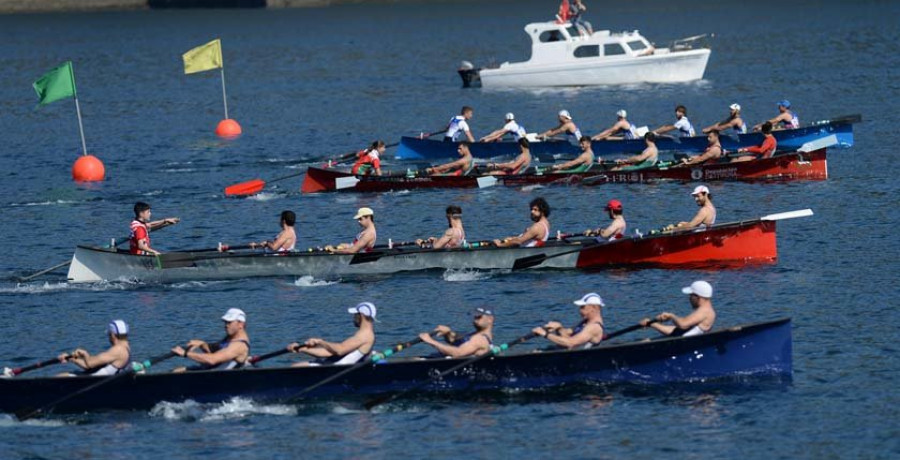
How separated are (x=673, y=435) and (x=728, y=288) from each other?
11183mm

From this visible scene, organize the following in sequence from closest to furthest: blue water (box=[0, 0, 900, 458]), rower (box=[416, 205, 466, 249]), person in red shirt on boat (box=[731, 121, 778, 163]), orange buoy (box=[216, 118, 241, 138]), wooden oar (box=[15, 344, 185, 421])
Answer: blue water (box=[0, 0, 900, 458]) → wooden oar (box=[15, 344, 185, 421]) → rower (box=[416, 205, 466, 249]) → person in red shirt on boat (box=[731, 121, 778, 163]) → orange buoy (box=[216, 118, 241, 138])

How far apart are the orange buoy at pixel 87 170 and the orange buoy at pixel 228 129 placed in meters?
13.4

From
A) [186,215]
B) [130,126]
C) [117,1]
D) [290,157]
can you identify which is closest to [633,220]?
[186,215]

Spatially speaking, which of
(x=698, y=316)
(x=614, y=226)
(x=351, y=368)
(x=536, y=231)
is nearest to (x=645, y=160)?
(x=614, y=226)

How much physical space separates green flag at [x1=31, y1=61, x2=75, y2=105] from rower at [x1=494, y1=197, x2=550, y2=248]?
23.4 m

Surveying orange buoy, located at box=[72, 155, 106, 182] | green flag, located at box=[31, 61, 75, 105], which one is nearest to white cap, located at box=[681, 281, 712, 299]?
green flag, located at box=[31, 61, 75, 105]

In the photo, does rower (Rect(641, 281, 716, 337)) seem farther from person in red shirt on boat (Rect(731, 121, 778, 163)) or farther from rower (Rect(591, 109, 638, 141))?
rower (Rect(591, 109, 638, 141))

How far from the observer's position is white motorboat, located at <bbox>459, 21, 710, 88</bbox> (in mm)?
86188

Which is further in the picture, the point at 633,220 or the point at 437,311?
the point at 633,220

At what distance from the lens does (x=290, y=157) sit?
222ft

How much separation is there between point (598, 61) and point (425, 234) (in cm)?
3870

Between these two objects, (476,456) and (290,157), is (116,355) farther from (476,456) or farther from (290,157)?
(290,157)

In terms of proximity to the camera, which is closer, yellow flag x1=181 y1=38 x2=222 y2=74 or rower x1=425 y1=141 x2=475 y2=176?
rower x1=425 y1=141 x2=475 y2=176

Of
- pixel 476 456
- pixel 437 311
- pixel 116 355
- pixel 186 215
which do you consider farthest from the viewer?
pixel 186 215
